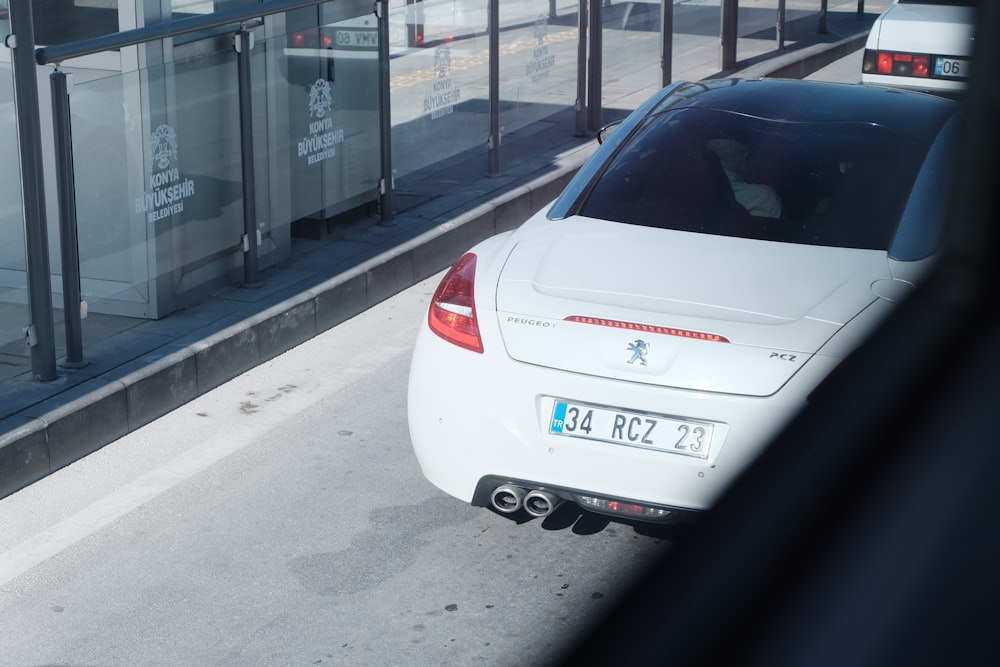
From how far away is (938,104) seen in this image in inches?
184

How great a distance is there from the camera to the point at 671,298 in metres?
3.82

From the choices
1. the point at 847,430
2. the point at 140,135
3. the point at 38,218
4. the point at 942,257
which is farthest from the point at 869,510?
the point at 140,135

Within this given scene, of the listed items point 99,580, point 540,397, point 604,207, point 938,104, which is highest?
point 938,104

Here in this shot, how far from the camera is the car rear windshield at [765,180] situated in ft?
14.0

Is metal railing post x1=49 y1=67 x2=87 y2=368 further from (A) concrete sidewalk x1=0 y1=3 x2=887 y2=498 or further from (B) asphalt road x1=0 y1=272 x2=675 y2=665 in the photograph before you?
(B) asphalt road x1=0 y1=272 x2=675 y2=665

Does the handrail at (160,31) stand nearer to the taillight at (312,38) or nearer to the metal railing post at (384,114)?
the taillight at (312,38)

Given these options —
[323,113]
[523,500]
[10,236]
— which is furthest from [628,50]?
[523,500]

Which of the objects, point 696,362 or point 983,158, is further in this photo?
point 696,362

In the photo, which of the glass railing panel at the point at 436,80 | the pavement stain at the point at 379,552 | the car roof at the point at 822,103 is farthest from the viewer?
the glass railing panel at the point at 436,80

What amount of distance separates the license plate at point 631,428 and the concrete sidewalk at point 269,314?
86.6 inches

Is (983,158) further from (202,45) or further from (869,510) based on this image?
(202,45)

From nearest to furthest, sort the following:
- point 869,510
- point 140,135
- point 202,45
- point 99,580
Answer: point 869,510 → point 99,580 → point 140,135 → point 202,45

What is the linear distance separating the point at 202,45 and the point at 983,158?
5.72m

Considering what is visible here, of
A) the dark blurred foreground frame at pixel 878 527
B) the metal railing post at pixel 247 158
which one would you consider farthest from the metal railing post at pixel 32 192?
the dark blurred foreground frame at pixel 878 527
